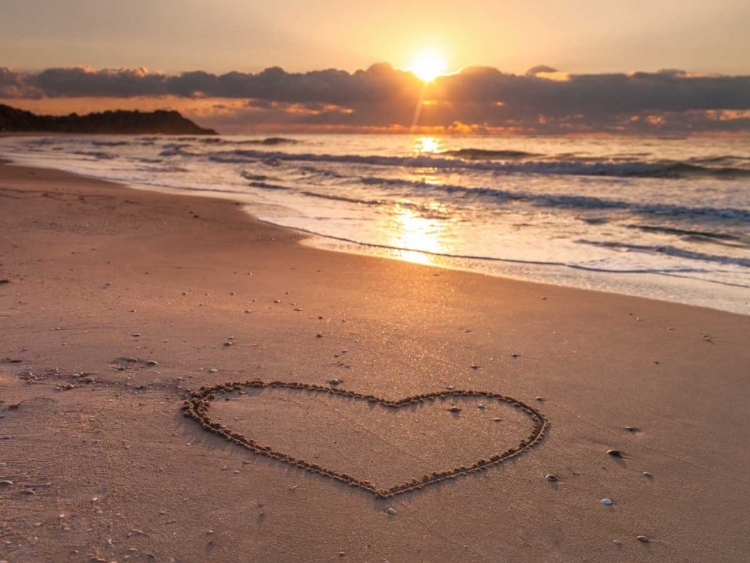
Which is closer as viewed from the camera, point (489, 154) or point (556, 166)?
point (556, 166)

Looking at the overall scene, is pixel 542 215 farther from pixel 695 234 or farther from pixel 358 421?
pixel 358 421

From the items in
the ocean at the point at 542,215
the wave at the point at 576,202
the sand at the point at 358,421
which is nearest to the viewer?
the sand at the point at 358,421

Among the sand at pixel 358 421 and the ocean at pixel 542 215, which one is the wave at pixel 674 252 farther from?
the sand at pixel 358 421

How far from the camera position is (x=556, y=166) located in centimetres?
2703

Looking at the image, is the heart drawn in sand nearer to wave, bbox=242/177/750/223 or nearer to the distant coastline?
wave, bbox=242/177/750/223

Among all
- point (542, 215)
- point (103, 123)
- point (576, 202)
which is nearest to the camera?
point (542, 215)

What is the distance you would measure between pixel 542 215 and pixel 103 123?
378ft

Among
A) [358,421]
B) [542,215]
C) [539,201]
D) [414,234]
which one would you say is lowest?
[358,421]

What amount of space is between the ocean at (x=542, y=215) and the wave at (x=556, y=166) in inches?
3.5

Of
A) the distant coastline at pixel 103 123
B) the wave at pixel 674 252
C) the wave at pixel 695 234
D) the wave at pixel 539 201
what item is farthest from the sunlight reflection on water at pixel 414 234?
the distant coastline at pixel 103 123

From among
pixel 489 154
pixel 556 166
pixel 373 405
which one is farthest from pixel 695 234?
pixel 489 154

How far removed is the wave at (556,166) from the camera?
2398 cm

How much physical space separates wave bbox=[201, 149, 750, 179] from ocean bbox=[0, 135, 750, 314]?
0.09m

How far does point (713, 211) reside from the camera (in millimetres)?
13984
